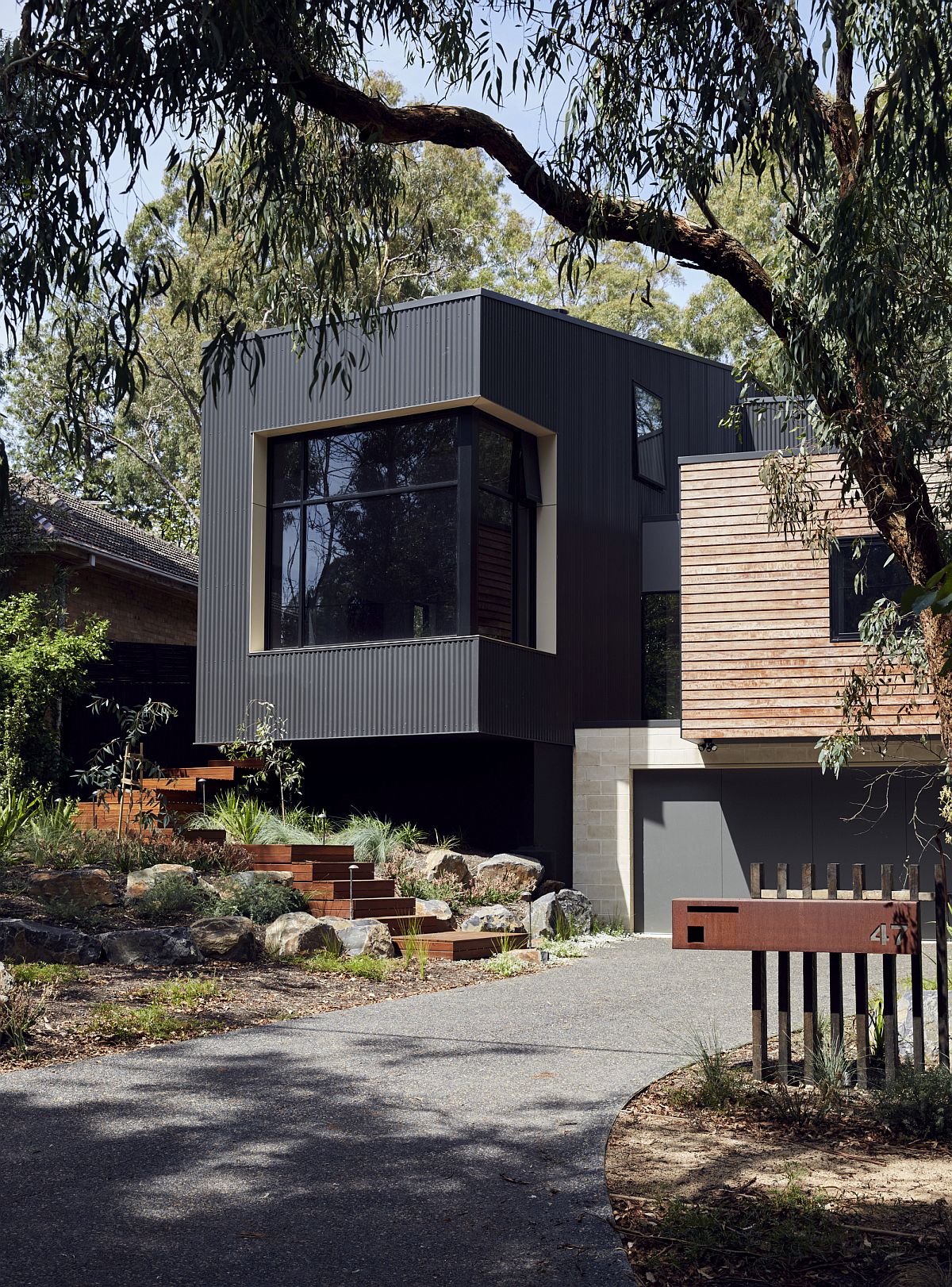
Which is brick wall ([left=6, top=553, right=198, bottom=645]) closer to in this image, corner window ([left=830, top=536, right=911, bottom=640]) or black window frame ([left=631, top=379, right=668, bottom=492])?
black window frame ([left=631, top=379, right=668, bottom=492])

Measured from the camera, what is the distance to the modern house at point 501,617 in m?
16.1

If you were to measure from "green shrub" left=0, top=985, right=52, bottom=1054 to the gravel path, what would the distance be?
1.83 ft

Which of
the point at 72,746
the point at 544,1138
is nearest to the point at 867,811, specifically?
the point at 72,746

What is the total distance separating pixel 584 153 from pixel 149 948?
22.1ft

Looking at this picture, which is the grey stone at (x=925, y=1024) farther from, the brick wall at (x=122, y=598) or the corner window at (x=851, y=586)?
the brick wall at (x=122, y=598)

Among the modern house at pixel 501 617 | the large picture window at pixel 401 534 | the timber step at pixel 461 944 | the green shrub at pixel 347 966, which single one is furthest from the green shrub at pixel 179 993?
the large picture window at pixel 401 534

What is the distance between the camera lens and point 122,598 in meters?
23.5

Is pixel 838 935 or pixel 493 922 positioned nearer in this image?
pixel 838 935

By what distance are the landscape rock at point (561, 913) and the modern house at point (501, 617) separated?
3.68 feet

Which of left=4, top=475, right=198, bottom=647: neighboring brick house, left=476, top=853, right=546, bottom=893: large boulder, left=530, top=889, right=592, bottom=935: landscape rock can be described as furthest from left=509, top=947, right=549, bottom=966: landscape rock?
left=4, top=475, right=198, bottom=647: neighboring brick house

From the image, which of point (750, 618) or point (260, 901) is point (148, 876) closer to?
point (260, 901)

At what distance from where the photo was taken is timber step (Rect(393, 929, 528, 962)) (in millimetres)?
12742

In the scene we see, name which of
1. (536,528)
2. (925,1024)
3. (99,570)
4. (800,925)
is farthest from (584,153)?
(99,570)

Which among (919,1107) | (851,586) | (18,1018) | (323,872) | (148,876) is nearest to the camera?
(919,1107)
